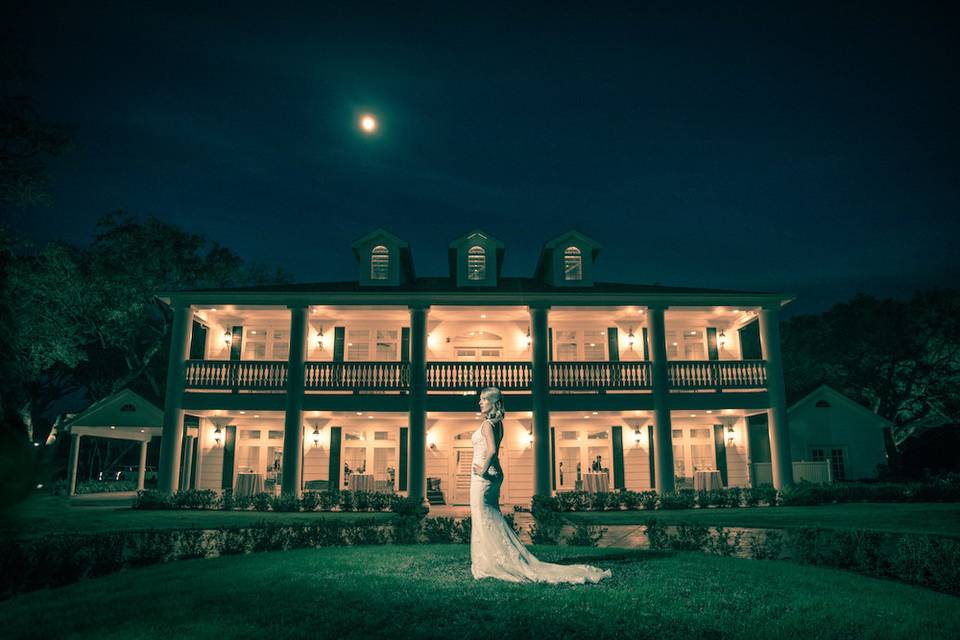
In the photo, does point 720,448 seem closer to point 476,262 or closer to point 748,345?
point 748,345

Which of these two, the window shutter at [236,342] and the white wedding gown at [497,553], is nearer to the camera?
the white wedding gown at [497,553]

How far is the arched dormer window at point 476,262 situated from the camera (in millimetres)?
23344

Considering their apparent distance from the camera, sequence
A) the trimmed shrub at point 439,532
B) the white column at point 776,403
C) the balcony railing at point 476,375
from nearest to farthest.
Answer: the trimmed shrub at point 439,532, the white column at point 776,403, the balcony railing at point 476,375

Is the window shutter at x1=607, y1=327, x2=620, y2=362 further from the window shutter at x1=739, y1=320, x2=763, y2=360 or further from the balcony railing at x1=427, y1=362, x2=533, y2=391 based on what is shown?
the window shutter at x1=739, y1=320, x2=763, y2=360

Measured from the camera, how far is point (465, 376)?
68.7 ft

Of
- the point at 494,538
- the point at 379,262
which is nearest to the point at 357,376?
the point at 379,262

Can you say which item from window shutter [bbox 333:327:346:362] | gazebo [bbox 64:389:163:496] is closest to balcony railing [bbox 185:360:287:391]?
window shutter [bbox 333:327:346:362]

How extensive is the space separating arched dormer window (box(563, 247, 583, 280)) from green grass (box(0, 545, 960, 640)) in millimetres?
14752

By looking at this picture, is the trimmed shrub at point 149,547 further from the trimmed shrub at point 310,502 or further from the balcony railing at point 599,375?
the balcony railing at point 599,375

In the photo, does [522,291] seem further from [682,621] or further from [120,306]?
[120,306]

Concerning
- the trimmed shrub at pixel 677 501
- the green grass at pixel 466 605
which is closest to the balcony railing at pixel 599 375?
the trimmed shrub at pixel 677 501

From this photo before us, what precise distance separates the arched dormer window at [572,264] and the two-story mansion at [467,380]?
0.26 ft

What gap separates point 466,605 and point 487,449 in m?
2.29

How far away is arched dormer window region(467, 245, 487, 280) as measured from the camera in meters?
23.3
